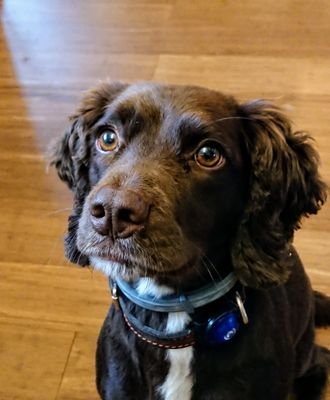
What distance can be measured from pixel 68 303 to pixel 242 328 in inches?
28.6

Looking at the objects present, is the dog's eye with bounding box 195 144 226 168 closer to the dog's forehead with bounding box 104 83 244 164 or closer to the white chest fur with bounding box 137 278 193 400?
the dog's forehead with bounding box 104 83 244 164

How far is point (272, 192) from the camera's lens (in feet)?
3.88

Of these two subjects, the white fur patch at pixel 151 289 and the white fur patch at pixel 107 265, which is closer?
the white fur patch at pixel 107 265

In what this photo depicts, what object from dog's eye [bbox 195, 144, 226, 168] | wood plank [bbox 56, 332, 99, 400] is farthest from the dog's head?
wood plank [bbox 56, 332, 99, 400]

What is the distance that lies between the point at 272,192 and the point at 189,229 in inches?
6.2

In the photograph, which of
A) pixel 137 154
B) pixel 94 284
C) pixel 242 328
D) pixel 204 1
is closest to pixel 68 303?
pixel 94 284

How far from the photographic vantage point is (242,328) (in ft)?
4.10

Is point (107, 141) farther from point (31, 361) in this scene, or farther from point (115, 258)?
point (31, 361)

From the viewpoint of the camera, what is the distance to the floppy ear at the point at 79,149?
126 centimetres

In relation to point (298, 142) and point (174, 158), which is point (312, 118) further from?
point (174, 158)

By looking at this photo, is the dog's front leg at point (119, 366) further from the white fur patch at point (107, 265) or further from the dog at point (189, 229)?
the white fur patch at point (107, 265)

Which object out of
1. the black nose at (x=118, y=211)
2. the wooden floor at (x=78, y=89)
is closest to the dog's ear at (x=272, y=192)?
the black nose at (x=118, y=211)

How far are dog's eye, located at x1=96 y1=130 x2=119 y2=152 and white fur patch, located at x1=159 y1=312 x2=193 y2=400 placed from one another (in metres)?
0.28

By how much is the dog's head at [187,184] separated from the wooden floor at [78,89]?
589 millimetres
